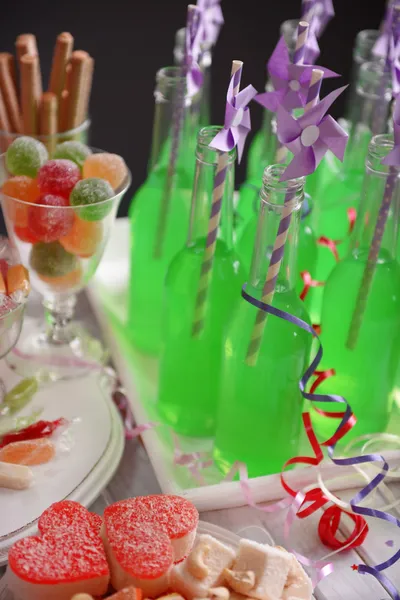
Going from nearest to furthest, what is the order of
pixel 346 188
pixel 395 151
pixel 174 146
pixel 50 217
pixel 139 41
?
pixel 395 151 → pixel 50 217 → pixel 174 146 → pixel 346 188 → pixel 139 41

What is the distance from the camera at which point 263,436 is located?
2.71 feet

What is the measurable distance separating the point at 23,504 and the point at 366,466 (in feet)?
1.18

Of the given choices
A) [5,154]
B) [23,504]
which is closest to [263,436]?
[23,504]

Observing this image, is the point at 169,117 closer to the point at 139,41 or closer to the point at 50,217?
the point at 50,217

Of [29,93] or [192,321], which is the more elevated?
[29,93]

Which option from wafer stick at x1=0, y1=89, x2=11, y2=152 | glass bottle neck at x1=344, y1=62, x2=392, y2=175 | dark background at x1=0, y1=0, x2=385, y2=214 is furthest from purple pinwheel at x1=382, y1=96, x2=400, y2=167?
dark background at x1=0, y1=0, x2=385, y2=214

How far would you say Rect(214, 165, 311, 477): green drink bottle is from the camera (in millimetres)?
759

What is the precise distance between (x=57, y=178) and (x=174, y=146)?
0.17m

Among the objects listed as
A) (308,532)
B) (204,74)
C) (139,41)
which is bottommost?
(308,532)

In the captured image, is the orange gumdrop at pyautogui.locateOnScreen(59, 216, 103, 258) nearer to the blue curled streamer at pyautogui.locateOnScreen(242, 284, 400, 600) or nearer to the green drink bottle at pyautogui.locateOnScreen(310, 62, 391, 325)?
the blue curled streamer at pyautogui.locateOnScreen(242, 284, 400, 600)

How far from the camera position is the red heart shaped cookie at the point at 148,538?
2.10ft

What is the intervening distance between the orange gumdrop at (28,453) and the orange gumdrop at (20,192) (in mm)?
240

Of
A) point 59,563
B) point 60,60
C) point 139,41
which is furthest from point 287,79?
point 139,41

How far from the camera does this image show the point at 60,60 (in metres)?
1.00
